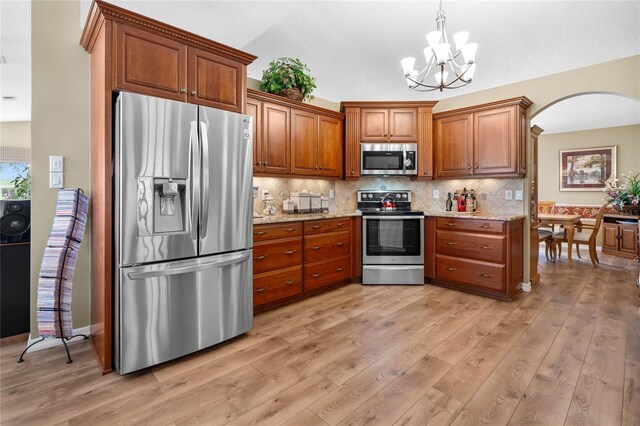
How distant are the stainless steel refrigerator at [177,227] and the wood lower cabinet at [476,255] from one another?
2536 mm

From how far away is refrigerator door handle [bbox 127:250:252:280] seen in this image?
6.42 feet

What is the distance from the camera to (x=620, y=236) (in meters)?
6.02

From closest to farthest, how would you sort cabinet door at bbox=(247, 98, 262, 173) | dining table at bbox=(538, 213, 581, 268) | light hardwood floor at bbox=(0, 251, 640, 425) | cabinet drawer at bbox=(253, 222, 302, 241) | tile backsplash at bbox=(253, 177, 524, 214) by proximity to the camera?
light hardwood floor at bbox=(0, 251, 640, 425)
cabinet drawer at bbox=(253, 222, 302, 241)
cabinet door at bbox=(247, 98, 262, 173)
tile backsplash at bbox=(253, 177, 524, 214)
dining table at bbox=(538, 213, 581, 268)

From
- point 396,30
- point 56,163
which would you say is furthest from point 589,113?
point 56,163

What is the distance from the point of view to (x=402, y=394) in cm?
179

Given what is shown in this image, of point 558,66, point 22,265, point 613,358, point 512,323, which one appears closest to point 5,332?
point 22,265

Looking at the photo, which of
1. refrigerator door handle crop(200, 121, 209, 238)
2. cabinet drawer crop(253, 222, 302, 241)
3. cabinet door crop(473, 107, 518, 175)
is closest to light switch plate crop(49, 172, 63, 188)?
refrigerator door handle crop(200, 121, 209, 238)

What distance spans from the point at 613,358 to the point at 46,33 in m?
4.74

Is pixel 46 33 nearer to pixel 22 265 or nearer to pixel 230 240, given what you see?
pixel 22 265

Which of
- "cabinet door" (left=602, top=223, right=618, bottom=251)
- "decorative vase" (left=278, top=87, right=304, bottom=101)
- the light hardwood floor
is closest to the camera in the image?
the light hardwood floor

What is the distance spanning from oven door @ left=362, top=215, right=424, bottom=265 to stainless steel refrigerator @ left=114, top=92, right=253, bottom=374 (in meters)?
1.97

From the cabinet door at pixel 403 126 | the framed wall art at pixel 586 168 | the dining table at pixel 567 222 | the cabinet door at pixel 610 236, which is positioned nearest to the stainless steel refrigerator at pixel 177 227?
the cabinet door at pixel 403 126

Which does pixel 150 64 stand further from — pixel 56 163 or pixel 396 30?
pixel 396 30

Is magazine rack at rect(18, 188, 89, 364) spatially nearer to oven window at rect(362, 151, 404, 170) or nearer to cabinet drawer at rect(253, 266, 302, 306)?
cabinet drawer at rect(253, 266, 302, 306)
